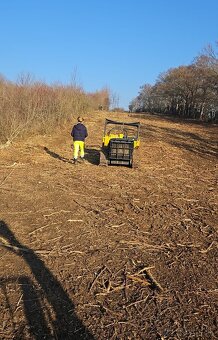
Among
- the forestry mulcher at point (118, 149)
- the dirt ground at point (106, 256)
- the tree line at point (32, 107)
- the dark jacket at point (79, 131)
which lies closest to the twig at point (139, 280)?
the dirt ground at point (106, 256)

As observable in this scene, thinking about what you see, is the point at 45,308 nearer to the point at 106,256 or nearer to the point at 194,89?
the point at 106,256

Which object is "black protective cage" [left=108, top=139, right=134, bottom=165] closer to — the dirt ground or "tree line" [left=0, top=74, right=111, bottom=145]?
the dirt ground

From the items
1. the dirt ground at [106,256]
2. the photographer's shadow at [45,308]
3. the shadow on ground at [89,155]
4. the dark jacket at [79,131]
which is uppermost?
the dark jacket at [79,131]

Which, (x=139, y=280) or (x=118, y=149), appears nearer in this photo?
(x=139, y=280)

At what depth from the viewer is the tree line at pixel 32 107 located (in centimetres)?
1611

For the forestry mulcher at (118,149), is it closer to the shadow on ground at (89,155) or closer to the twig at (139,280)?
the shadow on ground at (89,155)

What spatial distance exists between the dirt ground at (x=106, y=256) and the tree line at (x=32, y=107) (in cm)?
476

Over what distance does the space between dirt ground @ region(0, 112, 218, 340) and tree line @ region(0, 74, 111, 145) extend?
4760 millimetres

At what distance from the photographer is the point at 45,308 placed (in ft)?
13.7

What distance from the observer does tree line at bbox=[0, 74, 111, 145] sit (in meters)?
16.1

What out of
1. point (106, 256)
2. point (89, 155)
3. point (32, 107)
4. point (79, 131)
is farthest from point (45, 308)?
point (32, 107)

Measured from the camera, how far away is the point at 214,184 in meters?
11.3

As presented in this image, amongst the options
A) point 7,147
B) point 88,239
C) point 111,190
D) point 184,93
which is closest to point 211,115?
point 184,93

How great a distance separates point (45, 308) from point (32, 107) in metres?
15.1
